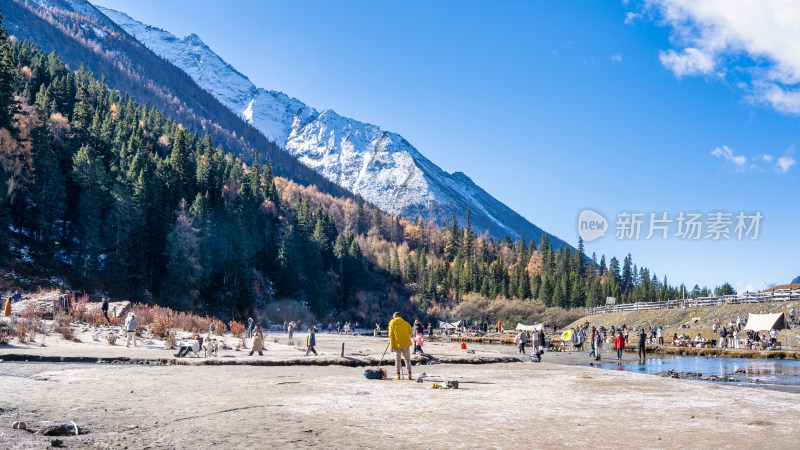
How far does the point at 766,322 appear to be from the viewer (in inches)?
1893

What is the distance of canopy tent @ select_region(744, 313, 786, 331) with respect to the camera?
47125mm

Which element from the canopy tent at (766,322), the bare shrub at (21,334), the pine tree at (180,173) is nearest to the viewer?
the bare shrub at (21,334)

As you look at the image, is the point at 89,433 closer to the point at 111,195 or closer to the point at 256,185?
the point at 111,195

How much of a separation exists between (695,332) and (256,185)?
8787 centimetres

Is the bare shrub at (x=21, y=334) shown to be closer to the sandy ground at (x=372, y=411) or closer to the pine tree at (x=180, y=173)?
the sandy ground at (x=372, y=411)

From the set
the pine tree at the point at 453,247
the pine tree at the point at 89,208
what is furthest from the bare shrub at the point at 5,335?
the pine tree at the point at 453,247

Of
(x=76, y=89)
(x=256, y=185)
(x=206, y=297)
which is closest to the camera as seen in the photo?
(x=206, y=297)

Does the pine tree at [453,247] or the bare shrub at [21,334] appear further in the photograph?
the pine tree at [453,247]

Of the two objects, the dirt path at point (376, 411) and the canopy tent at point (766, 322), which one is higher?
the canopy tent at point (766, 322)

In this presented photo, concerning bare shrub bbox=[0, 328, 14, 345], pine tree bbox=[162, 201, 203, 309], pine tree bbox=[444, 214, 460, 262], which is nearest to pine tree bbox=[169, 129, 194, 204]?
pine tree bbox=[162, 201, 203, 309]

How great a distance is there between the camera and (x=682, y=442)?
349 inches

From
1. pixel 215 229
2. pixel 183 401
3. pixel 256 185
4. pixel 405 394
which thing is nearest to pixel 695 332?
pixel 405 394

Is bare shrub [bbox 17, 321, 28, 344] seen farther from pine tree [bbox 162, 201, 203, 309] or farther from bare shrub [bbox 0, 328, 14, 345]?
pine tree [bbox 162, 201, 203, 309]

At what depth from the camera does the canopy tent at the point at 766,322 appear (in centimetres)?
4712
